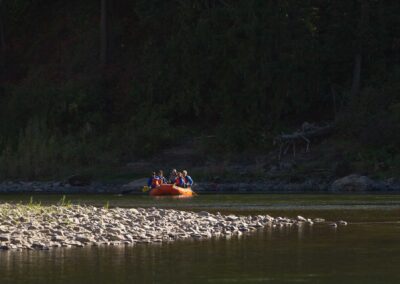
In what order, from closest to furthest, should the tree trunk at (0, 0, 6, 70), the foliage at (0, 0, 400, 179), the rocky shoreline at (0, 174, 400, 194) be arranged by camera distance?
the rocky shoreline at (0, 174, 400, 194), the foliage at (0, 0, 400, 179), the tree trunk at (0, 0, 6, 70)

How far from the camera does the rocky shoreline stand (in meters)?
53.0

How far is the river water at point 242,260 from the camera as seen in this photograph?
64.8ft

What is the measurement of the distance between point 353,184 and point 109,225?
26.7 meters

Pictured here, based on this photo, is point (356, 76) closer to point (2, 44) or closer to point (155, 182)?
point (155, 182)

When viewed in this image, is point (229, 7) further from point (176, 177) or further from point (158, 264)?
point (158, 264)

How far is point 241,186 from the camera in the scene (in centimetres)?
5556

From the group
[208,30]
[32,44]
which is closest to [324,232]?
[208,30]

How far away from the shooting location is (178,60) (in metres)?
63.1

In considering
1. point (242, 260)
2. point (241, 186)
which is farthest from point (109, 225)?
point (241, 186)

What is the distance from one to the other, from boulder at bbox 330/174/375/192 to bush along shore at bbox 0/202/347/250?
20.2 m

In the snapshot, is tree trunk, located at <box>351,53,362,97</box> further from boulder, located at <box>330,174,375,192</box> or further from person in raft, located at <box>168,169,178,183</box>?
person in raft, located at <box>168,169,178,183</box>

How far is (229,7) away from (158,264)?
40.8m

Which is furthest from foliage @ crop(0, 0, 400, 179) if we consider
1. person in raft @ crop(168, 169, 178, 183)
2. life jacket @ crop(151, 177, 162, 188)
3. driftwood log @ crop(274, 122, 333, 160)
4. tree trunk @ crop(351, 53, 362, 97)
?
life jacket @ crop(151, 177, 162, 188)

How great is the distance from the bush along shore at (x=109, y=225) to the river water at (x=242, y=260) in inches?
30.0
